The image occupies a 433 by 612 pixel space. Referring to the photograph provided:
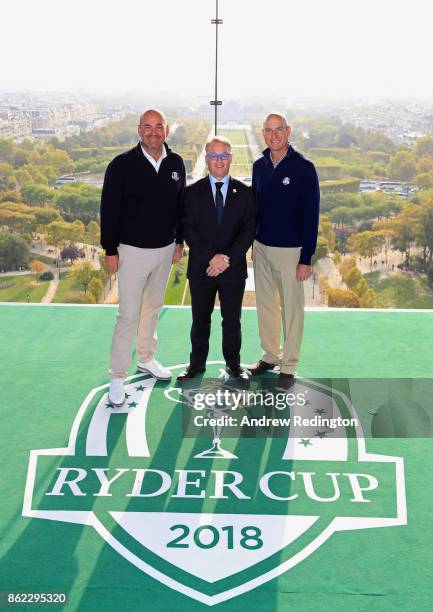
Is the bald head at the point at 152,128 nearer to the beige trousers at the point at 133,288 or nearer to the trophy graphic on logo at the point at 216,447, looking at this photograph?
the beige trousers at the point at 133,288

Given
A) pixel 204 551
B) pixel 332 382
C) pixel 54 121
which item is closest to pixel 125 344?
pixel 332 382

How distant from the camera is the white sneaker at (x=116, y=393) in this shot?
3293 mm

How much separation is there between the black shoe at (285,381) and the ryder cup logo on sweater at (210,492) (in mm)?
227

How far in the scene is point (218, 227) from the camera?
10.9 ft

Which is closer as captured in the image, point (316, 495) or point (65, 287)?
point (316, 495)

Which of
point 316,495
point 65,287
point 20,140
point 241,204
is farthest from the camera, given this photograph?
point 65,287

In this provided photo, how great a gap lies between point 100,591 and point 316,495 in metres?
0.89

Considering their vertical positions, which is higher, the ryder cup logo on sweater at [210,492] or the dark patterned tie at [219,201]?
the dark patterned tie at [219,201]

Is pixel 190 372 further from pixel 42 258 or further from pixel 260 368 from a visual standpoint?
pixel 42 258

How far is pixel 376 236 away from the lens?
1619cm

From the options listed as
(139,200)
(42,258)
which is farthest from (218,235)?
(42,258)

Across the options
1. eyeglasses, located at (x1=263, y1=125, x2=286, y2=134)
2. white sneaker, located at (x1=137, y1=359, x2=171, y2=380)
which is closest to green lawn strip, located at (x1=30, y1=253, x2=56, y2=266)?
white sneaker, located at (x1=137, y1=359, x2=171, y2=380)

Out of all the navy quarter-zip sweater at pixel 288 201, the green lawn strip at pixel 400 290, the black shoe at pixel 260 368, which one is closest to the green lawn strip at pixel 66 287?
the green lawn strip at pixel 400 290

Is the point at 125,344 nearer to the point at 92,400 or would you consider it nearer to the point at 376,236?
the point at 92,400
